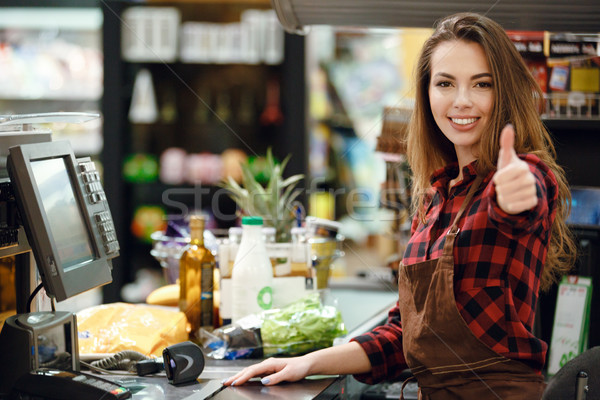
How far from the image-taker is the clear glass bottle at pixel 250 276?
2166mm

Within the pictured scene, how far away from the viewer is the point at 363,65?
541cm

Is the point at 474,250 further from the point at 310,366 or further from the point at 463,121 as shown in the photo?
the point at 310,366

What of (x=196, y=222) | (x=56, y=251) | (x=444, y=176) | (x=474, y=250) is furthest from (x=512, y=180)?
(x=196, y=222)

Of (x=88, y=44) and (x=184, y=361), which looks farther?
(x=88, y=44)

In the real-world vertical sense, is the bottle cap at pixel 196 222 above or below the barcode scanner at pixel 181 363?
above

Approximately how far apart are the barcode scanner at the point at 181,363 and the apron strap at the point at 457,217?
0.65 m

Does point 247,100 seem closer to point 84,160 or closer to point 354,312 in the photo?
point 354,312

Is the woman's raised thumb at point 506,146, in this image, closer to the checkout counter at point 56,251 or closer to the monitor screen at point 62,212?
the checkout counter at point 56,251

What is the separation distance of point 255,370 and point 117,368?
38cm

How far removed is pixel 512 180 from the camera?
1.30m

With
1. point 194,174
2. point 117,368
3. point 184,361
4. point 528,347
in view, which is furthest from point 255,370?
point 194,174

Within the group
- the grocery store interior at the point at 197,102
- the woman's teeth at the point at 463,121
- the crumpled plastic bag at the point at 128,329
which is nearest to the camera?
the woman's teeth at the point at 463,121

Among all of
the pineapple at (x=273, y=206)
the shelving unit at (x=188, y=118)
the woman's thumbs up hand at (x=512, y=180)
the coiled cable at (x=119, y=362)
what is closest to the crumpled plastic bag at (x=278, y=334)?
the coiled cable at (x=119, y=362)

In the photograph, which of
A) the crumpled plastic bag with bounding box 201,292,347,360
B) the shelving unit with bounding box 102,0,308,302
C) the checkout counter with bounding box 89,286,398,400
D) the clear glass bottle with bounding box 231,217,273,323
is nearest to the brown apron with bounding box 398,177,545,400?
the checkout counter with bounding box 89,286,398,400
